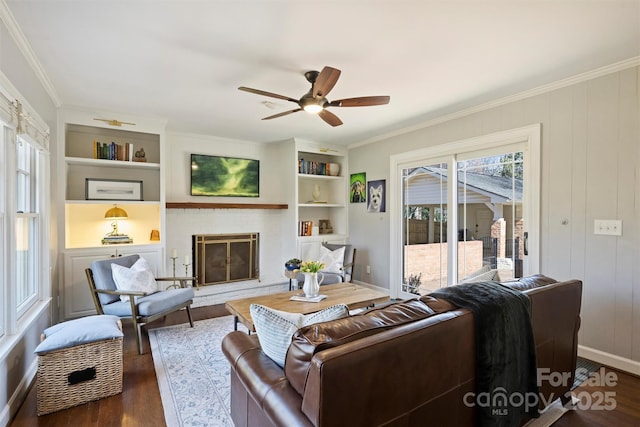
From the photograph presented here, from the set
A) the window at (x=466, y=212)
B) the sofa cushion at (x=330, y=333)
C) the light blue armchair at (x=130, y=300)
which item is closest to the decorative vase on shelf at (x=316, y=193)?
the window at (x=466, y=212)

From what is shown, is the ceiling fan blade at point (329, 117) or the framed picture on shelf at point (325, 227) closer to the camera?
the ceiling fan blade at point (329, 117)

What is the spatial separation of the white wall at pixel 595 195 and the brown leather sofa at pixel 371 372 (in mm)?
2021

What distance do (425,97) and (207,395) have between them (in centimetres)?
319

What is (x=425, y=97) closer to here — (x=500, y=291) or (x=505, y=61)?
(x=505, y=61)

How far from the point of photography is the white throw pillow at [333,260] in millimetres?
4496

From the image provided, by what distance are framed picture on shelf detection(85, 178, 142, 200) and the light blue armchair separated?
0.98m

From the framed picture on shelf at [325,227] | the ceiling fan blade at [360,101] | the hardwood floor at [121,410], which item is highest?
the ceiling fan blade at [360,101]

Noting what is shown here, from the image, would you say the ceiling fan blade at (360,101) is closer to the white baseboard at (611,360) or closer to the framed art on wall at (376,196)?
the framed art on wall at (376,196)

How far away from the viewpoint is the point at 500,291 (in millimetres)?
1601

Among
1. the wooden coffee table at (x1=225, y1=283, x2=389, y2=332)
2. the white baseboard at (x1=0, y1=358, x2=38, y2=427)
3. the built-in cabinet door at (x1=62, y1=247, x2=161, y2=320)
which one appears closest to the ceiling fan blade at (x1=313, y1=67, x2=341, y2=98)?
the wooden coffee table at (x1=225, y1=283, x2=389, y2=332)

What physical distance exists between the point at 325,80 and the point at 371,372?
183 cm

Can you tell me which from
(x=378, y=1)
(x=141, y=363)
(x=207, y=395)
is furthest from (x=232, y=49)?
(x=141, y=363)

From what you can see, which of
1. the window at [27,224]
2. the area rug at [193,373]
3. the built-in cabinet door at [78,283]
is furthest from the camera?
the built-in cabinet door at [78,283]

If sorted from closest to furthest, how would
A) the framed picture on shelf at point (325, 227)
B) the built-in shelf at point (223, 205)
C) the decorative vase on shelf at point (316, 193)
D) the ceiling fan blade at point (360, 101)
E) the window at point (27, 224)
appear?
the window at point (27, 224) → the ceiling fan blade at point (360, 101) → the built-in shelf at point (223, 205) → the decorative vase on shelf at point (316, 193) → the framed picture on shelf at point (325, 227)
